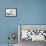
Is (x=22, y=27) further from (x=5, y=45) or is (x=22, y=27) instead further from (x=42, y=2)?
(x=42, y=2)

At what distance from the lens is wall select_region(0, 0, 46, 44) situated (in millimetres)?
3885

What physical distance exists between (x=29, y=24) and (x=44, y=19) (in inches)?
20.8

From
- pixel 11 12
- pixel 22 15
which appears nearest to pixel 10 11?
pixel 11 12

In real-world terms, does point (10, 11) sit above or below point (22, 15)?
above

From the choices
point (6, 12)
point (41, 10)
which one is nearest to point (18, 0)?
point (6, 12)

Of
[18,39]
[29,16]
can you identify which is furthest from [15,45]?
[29,16]

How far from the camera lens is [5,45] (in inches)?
147

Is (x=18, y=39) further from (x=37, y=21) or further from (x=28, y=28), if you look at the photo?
(x=37, y=21)

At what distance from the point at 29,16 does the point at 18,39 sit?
83cm

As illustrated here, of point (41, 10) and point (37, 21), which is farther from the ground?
point (41, 10)

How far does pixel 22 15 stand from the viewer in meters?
3.90

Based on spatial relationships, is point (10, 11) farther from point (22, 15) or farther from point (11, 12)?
point (22, 15)

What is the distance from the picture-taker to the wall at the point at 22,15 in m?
3.88

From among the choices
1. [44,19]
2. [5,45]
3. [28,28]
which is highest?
[44,19]
